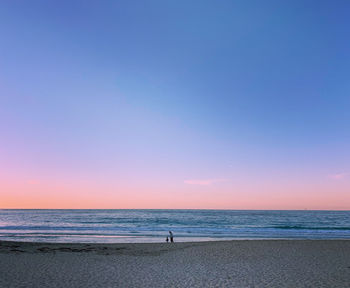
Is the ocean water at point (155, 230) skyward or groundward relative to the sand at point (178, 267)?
groundward

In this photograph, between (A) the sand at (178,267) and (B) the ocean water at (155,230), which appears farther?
(B) the ocean water at (155,230)

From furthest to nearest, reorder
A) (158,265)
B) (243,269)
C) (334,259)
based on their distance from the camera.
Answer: (334,259) < (158,265) < (243,269)

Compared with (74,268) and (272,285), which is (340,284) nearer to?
(272,285)

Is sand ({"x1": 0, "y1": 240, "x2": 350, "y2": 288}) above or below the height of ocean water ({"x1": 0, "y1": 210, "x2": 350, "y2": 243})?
above

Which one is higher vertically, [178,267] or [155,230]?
[178,267]

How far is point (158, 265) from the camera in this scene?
13.9 m

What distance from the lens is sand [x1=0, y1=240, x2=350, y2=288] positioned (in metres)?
10.5

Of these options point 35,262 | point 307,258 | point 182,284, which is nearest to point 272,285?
point 182,284

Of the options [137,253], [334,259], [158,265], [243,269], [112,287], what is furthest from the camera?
[137,253]

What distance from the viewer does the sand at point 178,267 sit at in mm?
10516

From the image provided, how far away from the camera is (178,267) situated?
13.4 meters

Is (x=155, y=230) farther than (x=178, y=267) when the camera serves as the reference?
Yes

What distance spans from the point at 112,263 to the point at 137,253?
368 centimetres

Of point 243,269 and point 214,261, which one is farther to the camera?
point 214,261
